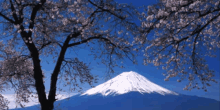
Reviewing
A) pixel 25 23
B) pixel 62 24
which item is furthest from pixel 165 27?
pixel 25 23

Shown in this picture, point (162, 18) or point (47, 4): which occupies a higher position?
point (47, 4)

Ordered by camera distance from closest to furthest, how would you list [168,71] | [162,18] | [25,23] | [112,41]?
[25,23] → [162,18] → [112,41] → [168,71]

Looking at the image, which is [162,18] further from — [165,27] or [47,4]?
[47,4]

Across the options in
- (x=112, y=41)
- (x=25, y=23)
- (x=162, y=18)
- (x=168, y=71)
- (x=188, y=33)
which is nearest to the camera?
(x=25, y=23)

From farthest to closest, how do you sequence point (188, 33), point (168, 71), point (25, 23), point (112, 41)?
point (168, 71), point (188, 33), point (112, 41), point (25, 23)

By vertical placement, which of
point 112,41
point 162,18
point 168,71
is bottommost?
point 168,71

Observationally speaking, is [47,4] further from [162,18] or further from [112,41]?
[162,18]

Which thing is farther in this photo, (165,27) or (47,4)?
(165,27)

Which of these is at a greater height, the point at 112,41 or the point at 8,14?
the point at 8,14

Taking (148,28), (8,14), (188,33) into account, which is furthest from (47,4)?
(188,33)

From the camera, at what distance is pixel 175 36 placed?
279 inches

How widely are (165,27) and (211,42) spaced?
8.93 ft

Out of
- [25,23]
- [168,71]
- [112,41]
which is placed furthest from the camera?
[168,71]

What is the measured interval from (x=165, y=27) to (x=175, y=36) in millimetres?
553
